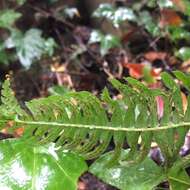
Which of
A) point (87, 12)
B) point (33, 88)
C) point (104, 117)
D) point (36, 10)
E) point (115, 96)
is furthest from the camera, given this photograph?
point (87, 12)

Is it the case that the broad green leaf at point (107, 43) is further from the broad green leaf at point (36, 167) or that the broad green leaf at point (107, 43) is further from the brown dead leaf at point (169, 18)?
the broad green leaf at point (36, 167)

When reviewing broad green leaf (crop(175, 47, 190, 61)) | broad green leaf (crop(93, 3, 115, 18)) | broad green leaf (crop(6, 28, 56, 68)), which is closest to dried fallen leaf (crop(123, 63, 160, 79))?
broad green leaf (crop(175, 47, 190, 61))

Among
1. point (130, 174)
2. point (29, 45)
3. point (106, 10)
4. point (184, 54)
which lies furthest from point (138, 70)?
point (130, 174)

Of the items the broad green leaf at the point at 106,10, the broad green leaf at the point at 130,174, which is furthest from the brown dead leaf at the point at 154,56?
the broad green leaf at the point at 130,174

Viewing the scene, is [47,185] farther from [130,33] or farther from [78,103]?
[130,33]

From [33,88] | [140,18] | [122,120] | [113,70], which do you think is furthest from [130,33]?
[122,120]

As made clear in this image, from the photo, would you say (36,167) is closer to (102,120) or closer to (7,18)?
(102,120)
